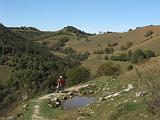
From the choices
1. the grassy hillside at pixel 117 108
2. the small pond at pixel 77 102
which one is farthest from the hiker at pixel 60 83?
the grassy hillside at pixel 117 108

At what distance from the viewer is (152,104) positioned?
20531mm

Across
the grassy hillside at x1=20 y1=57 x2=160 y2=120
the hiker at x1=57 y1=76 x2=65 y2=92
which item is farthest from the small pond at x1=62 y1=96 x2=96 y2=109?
the hiker at x1=57 y1=76 x2=65 y2=92

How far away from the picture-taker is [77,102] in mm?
33812

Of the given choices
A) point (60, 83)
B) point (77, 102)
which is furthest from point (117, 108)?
point (60, 83)

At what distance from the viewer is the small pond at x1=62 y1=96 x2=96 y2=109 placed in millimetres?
31625

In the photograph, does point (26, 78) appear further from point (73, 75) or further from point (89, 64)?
point (89, 64)

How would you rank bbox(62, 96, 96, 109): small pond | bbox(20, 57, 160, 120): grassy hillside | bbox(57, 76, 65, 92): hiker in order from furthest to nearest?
bbox(57, 76, 65, 92): hiker, bbox(62, 96, 96, 109): small pond, bbox(20, 57, 160, 120): grassy hillside

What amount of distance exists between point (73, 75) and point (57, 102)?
30652mm

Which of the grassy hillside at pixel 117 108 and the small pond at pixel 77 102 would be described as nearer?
the grassy hillside at pixel 117 108

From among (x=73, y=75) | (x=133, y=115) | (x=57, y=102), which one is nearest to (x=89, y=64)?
(x=73, y=75)

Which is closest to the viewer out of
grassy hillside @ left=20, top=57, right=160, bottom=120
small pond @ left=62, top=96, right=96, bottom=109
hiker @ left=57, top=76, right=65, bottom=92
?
grassy hillside @ left=20, top=57, right=160, bottom=120

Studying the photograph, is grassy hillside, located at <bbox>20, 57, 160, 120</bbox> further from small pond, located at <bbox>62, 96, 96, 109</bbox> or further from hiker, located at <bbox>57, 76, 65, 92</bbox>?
hiker, located at <bbox>57, 76, 65, 92</bbox>

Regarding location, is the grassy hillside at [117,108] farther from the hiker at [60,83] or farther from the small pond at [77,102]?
the hiker at [60,83]

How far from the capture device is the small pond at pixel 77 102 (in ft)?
104
